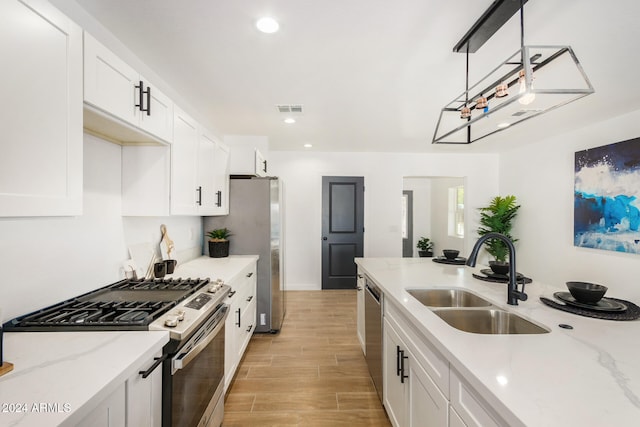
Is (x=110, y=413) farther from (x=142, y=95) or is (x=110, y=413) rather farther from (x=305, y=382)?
(x=305, y=382)

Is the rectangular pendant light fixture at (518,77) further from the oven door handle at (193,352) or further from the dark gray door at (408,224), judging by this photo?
the dark gray door at (408,224)

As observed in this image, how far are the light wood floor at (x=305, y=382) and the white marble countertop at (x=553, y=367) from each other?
1.17 meters

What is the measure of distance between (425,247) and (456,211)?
154cm

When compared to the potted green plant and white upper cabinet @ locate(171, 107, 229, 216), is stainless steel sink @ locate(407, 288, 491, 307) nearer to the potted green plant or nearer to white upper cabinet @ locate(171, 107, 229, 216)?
white upper cabinet @ locate(171, 107, 229, 216)

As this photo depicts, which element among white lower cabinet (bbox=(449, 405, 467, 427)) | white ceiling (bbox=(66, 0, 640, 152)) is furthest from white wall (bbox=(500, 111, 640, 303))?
white lower cabinet (bbox=(449, 405, 467, 427))

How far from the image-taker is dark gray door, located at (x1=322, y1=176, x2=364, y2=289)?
5.20 metres

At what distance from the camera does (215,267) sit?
8.41 ft

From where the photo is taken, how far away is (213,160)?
275 centimetres

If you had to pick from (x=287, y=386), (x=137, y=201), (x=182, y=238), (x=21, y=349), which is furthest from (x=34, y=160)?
(x=287, y=386)

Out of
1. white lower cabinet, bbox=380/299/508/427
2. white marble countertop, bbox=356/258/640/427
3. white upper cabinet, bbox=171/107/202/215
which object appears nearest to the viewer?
white marble countertop, bbox=356/258/640/427

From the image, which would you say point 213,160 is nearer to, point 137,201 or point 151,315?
point 137,201

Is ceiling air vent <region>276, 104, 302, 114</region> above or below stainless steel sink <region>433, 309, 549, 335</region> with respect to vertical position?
above

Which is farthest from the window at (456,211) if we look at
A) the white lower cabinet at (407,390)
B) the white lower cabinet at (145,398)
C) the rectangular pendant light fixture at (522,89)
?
the white lower cabinet at (145,398)

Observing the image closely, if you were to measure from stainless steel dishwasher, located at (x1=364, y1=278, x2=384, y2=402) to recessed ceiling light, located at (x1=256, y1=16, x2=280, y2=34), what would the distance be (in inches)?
73.8
